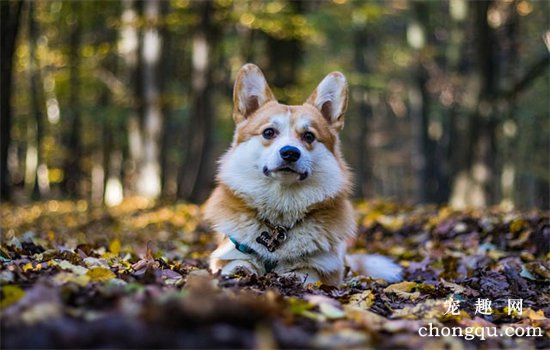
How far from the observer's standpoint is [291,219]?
4.65 m

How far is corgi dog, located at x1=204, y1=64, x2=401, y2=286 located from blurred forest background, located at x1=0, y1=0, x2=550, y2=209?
7090 mm

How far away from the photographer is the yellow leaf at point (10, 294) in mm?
2495

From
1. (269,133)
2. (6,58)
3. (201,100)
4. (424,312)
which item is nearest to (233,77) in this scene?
(201,100)

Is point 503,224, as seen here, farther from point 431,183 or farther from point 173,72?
point 173,72

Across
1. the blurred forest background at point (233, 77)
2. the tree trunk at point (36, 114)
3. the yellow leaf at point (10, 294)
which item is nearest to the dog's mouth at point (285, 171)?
the yellow leaf at point (10, 294)

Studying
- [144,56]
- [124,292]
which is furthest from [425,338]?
[144,56]

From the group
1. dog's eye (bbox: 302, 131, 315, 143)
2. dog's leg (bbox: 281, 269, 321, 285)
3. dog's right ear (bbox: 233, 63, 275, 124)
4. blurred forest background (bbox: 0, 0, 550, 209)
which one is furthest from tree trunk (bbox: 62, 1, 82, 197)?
dog's leg (bbox: 281, 269, 321, 285)

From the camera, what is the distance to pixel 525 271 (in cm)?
497

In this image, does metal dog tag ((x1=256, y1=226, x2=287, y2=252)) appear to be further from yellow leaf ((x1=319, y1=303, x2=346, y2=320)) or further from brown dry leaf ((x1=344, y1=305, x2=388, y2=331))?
yellow leaf ((x1=319, y1=303, x2=346, y2=320))

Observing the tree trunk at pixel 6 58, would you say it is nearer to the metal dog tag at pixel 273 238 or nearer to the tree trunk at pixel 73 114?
the tree trunk at pixel 73 114

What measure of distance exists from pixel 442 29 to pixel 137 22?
45.3 ft

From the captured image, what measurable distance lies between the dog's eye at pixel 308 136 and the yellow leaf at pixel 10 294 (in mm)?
2667

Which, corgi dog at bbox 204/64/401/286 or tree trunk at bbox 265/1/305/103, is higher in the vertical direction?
tree trunk at bbox 265/1/305/103

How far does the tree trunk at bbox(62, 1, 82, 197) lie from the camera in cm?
2086
